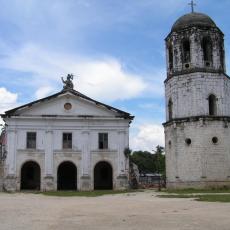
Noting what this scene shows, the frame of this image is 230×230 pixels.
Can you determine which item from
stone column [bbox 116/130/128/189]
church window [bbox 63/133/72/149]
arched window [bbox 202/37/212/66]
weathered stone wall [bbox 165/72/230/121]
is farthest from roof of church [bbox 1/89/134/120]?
arched window [bbox 202/37/212/66]

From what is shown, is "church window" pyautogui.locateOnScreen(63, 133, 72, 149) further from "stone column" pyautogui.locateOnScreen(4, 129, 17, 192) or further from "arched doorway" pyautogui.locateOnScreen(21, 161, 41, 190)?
"stone column" pyautogui.locateOnScreen(4, 129, 17, 192)

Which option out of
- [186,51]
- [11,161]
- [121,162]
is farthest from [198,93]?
[11,161]

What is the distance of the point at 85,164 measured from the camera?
3831 centimetres

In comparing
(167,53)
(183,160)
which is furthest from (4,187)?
(167,53)

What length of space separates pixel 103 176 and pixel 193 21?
1642 cm

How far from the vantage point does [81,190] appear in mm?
37250

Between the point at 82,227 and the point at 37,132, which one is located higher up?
the point at 37,132

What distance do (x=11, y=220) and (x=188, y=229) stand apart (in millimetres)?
5527

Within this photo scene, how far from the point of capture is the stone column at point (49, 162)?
123 ft

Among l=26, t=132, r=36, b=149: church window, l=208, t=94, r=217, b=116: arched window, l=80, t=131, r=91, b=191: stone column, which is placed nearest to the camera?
l=208, t=94, r=217, b=116: arched window

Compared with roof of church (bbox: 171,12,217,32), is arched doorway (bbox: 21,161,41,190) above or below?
below

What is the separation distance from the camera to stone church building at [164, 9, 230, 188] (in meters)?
34.7

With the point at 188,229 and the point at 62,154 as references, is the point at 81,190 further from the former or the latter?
the point at 188,229

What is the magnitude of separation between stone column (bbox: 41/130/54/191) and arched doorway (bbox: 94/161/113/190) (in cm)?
458
